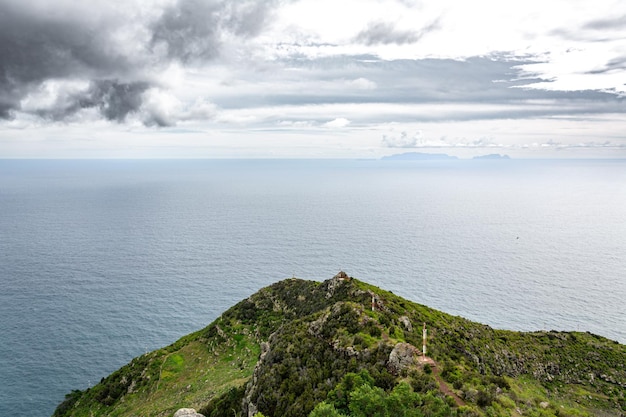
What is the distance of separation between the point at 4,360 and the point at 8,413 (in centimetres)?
2047

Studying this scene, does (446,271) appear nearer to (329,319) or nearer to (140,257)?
(329,319)

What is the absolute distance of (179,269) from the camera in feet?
479

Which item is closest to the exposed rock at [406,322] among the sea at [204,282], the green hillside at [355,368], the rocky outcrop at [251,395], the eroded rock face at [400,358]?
the green hillside at [355,368]

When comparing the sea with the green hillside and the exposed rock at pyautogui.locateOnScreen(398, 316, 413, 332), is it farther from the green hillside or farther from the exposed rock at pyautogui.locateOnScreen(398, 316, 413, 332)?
the exposed rock at pyautogui.locateOnScreen(398, 316, 413, 332)

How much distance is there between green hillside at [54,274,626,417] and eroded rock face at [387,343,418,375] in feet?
0.32

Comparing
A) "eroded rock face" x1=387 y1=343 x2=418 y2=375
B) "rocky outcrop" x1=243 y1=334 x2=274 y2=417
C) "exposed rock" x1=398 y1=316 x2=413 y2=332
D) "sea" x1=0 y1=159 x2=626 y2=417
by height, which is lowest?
"sea" x1=0 y1=159 x2=626 y2=417

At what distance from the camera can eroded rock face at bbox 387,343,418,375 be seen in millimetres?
37125

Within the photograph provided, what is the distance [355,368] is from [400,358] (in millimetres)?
4690

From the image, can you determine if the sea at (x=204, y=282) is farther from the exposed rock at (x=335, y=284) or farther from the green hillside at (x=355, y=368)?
the exposed rock at (x=335, y=284)

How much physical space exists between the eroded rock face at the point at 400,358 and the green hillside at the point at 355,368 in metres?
0.10

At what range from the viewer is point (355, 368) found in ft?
128

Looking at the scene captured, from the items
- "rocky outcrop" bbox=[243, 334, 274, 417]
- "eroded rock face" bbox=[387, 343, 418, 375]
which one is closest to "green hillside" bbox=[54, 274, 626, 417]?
"eroded rock face" bbox=[387, 343, 418, 375]

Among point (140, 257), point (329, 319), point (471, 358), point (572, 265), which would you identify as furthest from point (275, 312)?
point (572, 265)

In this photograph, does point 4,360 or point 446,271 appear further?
point 446,271
